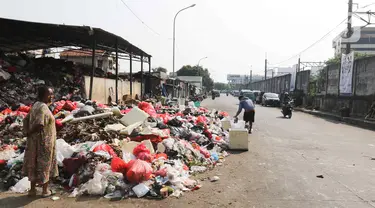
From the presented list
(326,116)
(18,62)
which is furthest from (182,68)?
(18,62)

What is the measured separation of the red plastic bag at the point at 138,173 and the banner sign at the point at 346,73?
20.8 metres

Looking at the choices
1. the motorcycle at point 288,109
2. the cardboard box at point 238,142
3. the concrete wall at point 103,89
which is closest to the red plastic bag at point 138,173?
the cardboard box at point 238,142

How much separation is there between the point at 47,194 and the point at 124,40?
44.8ft

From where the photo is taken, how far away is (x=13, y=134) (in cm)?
797

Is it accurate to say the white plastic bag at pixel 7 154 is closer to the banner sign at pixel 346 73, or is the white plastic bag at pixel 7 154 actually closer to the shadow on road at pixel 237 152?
the shadow on road at pixel 237 152

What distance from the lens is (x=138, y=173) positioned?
517 centimetres

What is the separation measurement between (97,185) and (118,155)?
1264mm

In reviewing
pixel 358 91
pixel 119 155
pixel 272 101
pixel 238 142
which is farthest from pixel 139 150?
pixel 272 101

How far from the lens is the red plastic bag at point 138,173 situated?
5168 millimetres

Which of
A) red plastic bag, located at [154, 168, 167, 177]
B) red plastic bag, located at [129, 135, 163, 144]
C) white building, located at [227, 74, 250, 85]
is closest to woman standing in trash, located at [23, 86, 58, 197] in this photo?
red plastic bag, located at [154, 168, 167, 177]

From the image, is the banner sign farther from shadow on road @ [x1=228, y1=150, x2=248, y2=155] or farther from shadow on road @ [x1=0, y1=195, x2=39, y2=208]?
shadow on road @ [x1=0, y1=195, x2=39, y2=208]

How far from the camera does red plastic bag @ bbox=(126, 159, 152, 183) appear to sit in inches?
203

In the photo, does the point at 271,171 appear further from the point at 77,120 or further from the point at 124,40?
the point at 124,40

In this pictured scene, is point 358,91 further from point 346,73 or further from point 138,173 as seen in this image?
point 138,173
